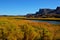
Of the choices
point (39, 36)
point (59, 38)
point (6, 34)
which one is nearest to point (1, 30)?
point (6, 34)

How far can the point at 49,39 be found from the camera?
53.8 feet

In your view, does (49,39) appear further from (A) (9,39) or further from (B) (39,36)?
(A) (9,39)

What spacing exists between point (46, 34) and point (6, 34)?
13.5 ft

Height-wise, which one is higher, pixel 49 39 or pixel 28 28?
pixel 28 28

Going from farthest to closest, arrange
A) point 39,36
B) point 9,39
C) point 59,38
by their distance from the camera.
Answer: point 59,38, point 39,36, point 9,39

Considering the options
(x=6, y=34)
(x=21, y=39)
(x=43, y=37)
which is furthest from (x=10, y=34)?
(x=43, y=37)

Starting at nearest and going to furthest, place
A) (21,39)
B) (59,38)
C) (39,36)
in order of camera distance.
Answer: (21,39) → (39,36) → (59,38)

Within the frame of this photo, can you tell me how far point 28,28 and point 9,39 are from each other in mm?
2842

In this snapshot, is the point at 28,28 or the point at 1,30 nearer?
the point at 1,30

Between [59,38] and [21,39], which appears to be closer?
[21,39]

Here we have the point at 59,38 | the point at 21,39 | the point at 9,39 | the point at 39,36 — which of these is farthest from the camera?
the point at 59,38

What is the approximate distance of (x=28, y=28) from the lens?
16.6m

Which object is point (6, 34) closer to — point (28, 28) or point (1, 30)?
point (1, 30)

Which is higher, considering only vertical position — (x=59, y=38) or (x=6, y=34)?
(x=6, y=34)
